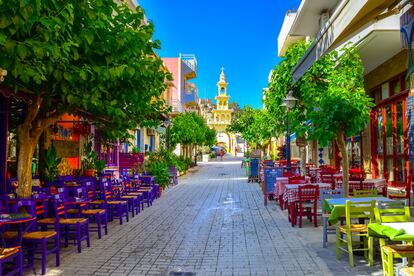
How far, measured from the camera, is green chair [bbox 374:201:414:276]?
14.8 feet

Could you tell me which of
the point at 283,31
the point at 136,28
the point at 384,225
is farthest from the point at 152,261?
the point at 283,31

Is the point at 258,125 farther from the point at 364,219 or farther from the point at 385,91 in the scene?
the point at 364,219

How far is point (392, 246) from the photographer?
4.82m

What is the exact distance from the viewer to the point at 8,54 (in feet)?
15.0

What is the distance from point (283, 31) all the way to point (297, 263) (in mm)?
25348

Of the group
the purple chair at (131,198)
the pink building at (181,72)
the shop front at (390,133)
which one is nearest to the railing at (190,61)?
the pink building at (181,72)

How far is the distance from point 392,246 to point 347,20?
2.62 meters

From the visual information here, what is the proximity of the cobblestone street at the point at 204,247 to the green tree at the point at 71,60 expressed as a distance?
77.5 inches

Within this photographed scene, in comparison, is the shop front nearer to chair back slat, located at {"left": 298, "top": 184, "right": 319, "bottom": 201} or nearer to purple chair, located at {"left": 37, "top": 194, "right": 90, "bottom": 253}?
chair back slat, located at {"left": 298, "top": 184, "right": 319, "bottom": 201}

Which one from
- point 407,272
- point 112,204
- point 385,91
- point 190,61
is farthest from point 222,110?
point 407,272

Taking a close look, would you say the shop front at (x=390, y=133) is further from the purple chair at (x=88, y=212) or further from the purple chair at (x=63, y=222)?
the purple chair at (x=63, y=222)

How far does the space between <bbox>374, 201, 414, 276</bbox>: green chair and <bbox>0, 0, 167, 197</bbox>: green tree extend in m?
4.04

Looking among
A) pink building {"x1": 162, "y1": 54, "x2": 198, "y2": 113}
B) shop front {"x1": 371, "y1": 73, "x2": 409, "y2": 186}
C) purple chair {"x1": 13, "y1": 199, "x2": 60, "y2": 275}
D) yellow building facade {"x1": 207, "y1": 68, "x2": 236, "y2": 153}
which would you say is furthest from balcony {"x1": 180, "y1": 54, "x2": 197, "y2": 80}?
purple chair {"x1": 13, "y1": 199, "x2": 60, "y2": 275}

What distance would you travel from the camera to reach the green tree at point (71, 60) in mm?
4457
